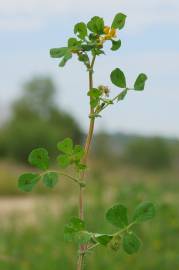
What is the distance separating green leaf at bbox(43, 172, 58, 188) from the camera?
2.23 feet

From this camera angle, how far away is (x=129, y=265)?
4.21 metres

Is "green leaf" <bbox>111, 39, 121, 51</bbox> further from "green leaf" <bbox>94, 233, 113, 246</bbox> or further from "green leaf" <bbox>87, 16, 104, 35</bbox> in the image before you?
"green leaf" <bbox>94, 233, 113, 246</bbox>

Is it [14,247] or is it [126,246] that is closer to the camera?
[126,246]

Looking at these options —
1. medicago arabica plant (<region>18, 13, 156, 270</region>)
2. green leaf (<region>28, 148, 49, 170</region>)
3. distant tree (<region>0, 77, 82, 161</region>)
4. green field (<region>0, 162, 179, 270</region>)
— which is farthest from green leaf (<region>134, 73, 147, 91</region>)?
distant tree (<region>0, 77, 82, 161</region>)

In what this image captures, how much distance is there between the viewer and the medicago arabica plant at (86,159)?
627mm

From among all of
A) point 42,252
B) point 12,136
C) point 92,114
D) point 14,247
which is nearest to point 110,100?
point 92,114

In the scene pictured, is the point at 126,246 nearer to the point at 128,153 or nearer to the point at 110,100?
the point at 110,100

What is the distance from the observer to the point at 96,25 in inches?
27.0

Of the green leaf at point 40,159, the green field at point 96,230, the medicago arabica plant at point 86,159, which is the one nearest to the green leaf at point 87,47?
the medicago arabica plant at point 86,159

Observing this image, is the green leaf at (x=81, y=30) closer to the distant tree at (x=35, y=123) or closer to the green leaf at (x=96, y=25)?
the green leaf at (x=96, y=25)

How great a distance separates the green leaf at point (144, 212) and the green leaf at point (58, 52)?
167mm

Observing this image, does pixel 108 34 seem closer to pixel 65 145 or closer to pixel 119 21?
pixel 119 21

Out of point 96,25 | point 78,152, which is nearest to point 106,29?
point 96,25

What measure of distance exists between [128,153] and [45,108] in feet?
26.3
